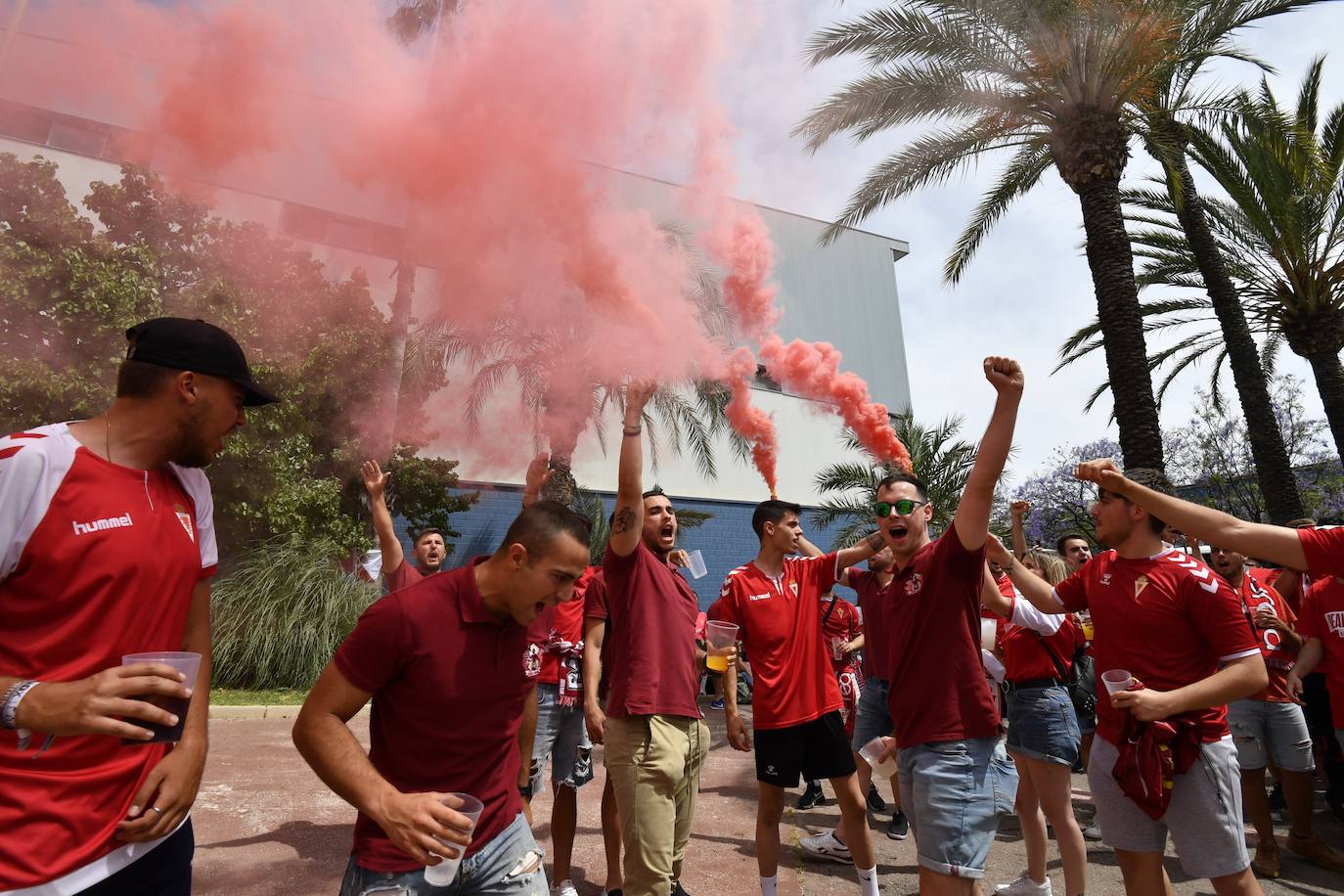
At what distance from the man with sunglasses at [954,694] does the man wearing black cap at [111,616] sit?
261 centimetres

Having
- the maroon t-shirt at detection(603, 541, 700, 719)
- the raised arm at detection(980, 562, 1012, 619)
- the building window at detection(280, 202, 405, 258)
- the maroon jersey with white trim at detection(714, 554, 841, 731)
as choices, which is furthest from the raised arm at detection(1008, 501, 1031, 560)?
the building window at detection(280, 202, 405, 258)

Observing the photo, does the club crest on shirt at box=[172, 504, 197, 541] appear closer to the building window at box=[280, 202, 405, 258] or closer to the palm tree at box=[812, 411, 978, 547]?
the building window at box=[280, 202, 405, 258]

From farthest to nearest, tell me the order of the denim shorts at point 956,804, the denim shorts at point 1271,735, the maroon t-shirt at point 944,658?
the denim shorts at point 1271,735 → the maroon t-shirt at point 944,658 → the denim shorts at point 956,804

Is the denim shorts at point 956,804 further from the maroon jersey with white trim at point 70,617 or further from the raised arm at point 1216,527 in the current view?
the maroon jersey with white trim at point 70,617

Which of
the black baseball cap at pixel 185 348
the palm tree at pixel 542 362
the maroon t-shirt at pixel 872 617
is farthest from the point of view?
the palm tree at pixel 542 362

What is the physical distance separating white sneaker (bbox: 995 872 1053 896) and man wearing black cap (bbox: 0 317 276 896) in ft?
13.5

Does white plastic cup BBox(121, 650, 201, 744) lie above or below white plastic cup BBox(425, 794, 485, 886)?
above

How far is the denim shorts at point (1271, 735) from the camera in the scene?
538 cm

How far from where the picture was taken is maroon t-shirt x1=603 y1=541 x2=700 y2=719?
380 centimetres

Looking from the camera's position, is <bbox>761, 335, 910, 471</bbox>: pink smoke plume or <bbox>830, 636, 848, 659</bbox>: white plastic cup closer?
<bbox>830, 636, 848, 659</bbox>: white plastic cup

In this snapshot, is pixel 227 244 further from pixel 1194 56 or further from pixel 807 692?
pixel 1194 56

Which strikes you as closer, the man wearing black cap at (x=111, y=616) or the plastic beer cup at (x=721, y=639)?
the man wearing black cap at (x=111, y=616)

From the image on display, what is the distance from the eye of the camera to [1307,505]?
2358 cm

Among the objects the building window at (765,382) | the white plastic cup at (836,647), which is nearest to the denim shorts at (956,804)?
the white plastic cup at (836,647)
